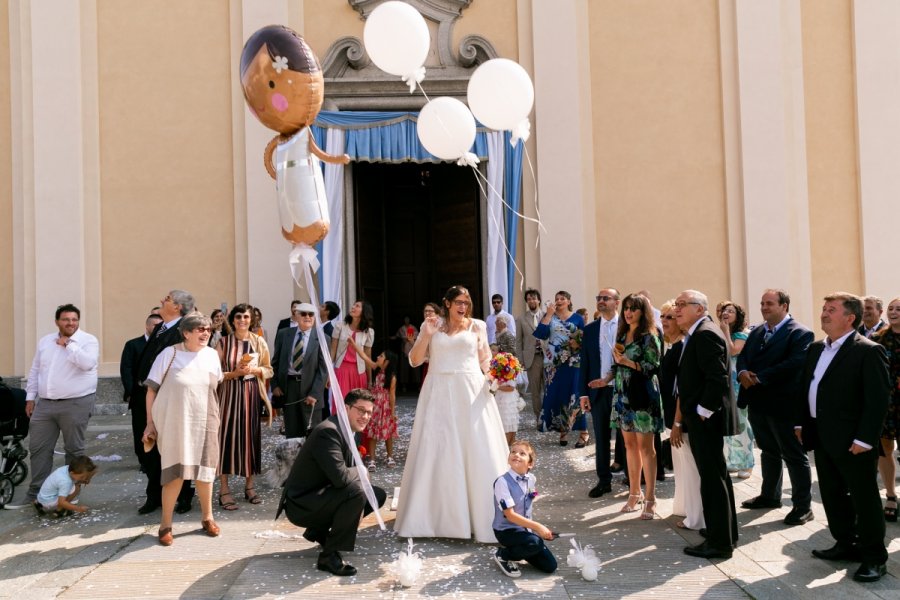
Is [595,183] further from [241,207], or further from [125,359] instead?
[125,359]

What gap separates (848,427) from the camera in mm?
4703

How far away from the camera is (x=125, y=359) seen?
7.40 metres

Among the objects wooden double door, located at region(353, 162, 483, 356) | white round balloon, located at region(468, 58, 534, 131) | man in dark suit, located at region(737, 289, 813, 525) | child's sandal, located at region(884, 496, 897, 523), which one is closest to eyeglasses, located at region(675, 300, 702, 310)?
man in dark suit, located at region(737, 289, 813, 525)

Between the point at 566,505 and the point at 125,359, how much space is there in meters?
4.31

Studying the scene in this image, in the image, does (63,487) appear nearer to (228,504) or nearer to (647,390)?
(228,504)

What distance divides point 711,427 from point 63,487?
499cm

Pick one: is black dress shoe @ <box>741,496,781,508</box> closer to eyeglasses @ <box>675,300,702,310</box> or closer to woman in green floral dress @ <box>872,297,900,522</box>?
woman in green floral dress @ <box>872,297,900,522</box>

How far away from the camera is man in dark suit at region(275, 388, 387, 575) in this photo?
4957 millimetres

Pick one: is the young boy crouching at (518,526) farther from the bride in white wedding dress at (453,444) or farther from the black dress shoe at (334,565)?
the black dress shoe at (334,565)

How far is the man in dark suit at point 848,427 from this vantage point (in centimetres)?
462

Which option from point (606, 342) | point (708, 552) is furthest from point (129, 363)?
point (708, 552)

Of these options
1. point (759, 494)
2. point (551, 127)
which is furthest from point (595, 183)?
point (759, 494)

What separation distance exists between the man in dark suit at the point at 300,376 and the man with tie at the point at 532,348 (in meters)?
3.49

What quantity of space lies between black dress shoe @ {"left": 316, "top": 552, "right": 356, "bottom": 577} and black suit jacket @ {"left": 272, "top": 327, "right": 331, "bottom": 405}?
2.55m
